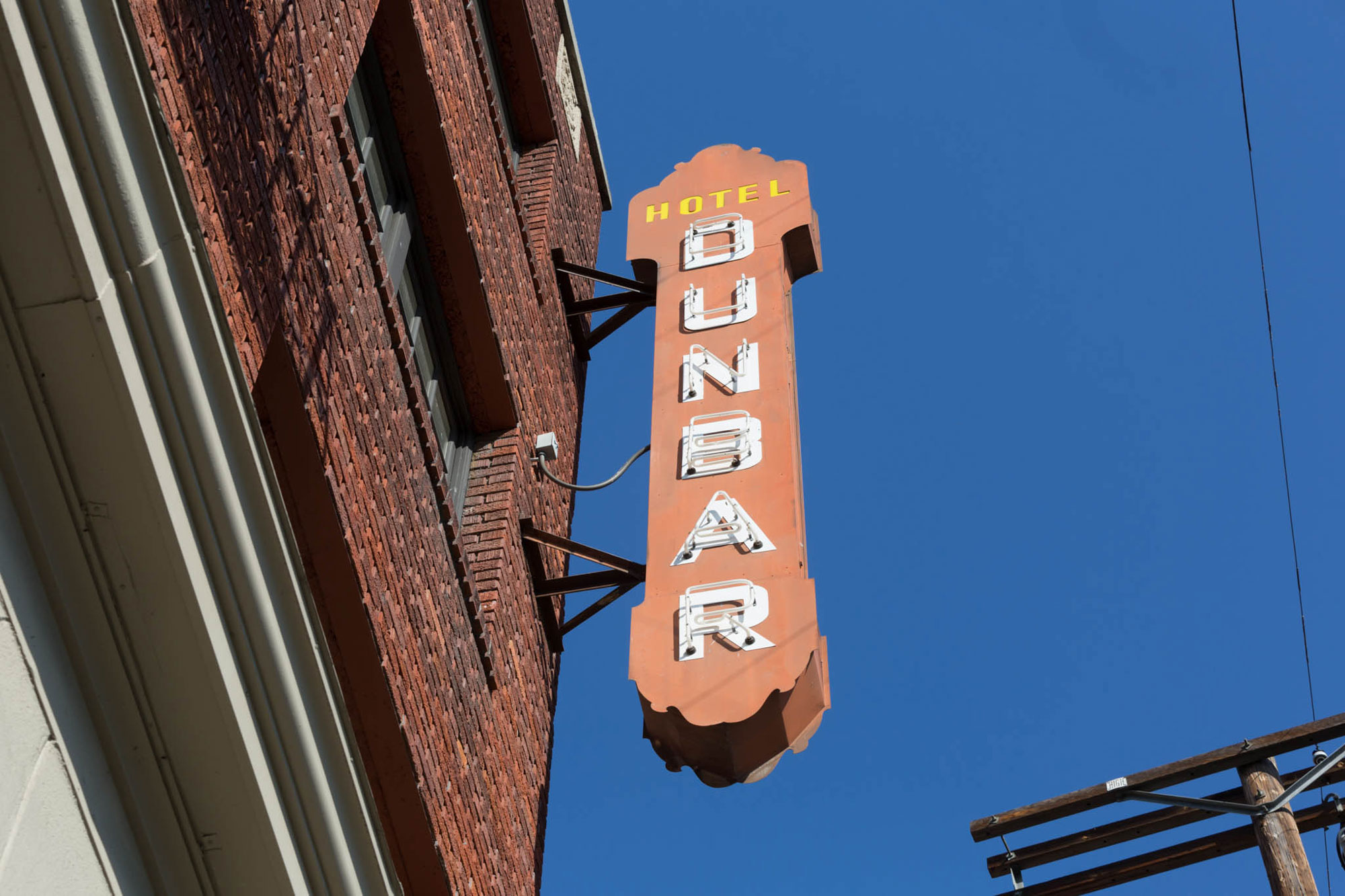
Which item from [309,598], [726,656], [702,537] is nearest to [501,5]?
[702,537]

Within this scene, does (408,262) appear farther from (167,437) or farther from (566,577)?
(167,437)

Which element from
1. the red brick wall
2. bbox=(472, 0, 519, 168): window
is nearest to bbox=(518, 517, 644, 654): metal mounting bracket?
the red brick wall

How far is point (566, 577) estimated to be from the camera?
9773 mm

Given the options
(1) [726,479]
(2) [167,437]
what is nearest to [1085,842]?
(1) [726,479]

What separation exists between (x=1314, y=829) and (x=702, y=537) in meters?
4.36

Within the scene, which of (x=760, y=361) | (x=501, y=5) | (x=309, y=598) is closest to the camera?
(x=309, y=598)

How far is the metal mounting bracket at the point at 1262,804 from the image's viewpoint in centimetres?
799

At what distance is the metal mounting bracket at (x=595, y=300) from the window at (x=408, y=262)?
2.55 m

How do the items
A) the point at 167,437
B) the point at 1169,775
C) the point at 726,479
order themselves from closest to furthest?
the point at 167,437 → the point at 1169,775 → the point at 726,479

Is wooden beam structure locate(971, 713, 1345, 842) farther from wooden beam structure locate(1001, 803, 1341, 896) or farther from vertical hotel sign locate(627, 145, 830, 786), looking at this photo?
vertical hotel sign locate(627, 145, 830, 786)

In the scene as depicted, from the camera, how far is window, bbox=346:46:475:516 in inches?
A: 336

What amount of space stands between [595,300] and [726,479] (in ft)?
10.4

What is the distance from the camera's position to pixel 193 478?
15.0 ft

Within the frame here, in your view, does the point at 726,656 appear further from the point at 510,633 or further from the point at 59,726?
the point at 59,726
